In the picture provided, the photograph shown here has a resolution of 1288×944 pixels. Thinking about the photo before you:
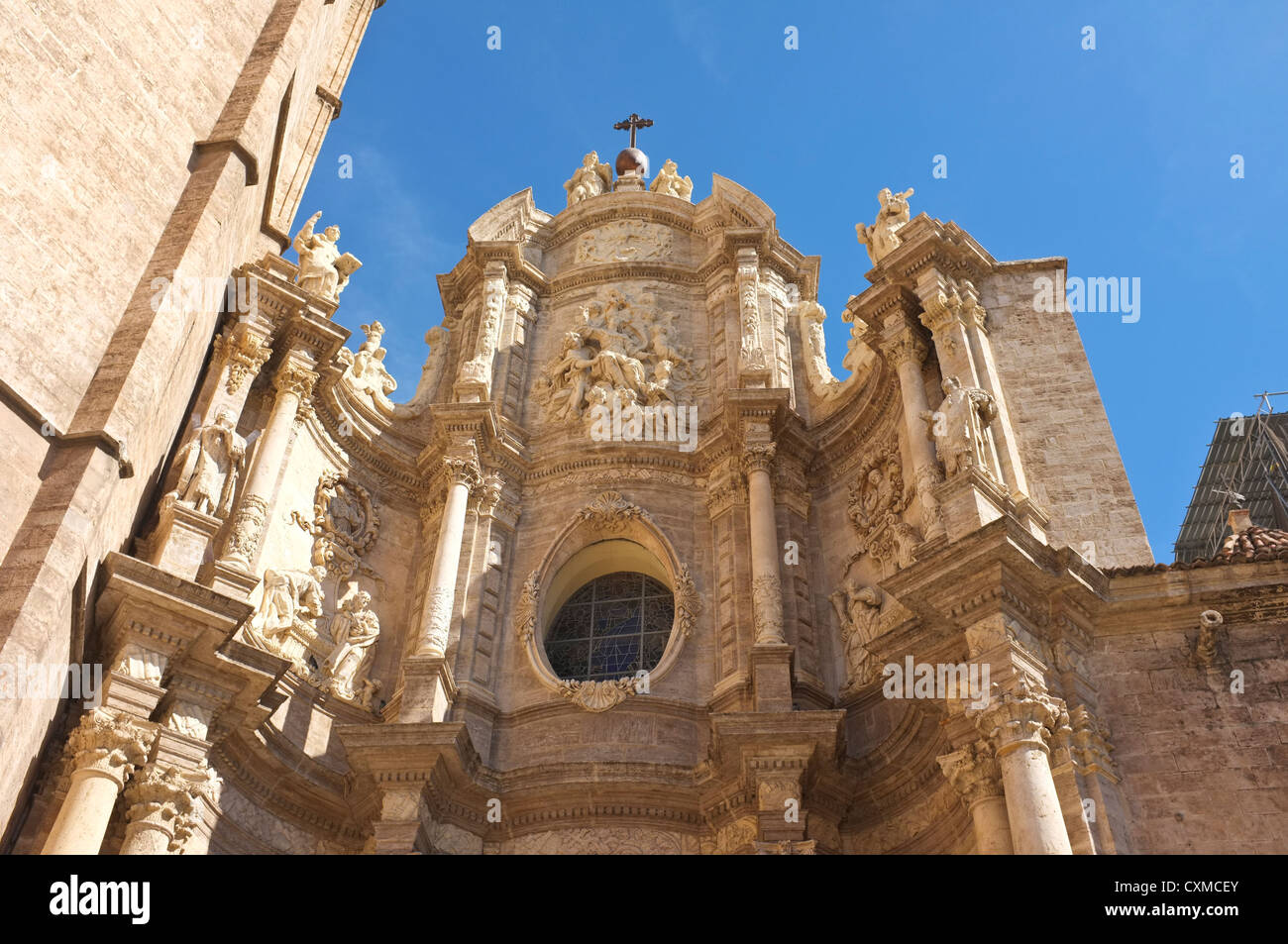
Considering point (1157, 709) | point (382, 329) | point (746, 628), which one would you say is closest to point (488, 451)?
point (382, 329)

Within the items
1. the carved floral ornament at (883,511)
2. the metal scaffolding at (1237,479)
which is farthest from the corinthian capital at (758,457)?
the metal scaffolding at (1237,479)

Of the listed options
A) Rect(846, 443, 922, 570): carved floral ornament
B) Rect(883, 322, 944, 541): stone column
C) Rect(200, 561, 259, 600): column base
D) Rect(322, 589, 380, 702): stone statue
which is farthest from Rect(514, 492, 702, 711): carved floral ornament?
Rect(200, 561, 259, 600): column base

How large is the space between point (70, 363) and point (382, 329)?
24.5 feet

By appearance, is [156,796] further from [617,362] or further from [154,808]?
[617,362]

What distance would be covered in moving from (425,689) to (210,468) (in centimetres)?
375

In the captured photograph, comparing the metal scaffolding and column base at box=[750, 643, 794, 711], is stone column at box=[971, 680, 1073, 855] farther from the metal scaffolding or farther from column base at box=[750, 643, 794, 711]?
the metal scaffolding

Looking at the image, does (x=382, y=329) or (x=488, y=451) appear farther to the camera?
(x=382, y=329)

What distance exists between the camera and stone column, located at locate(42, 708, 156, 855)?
11.2m

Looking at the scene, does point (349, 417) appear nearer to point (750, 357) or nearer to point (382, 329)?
point (382, 329)

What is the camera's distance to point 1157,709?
1200 centimetres

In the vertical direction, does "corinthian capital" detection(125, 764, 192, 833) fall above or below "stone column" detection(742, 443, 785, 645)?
below

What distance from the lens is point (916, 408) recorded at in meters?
15.6

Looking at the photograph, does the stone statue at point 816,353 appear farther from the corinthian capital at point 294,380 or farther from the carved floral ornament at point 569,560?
the corinthian capital at point 294,380
